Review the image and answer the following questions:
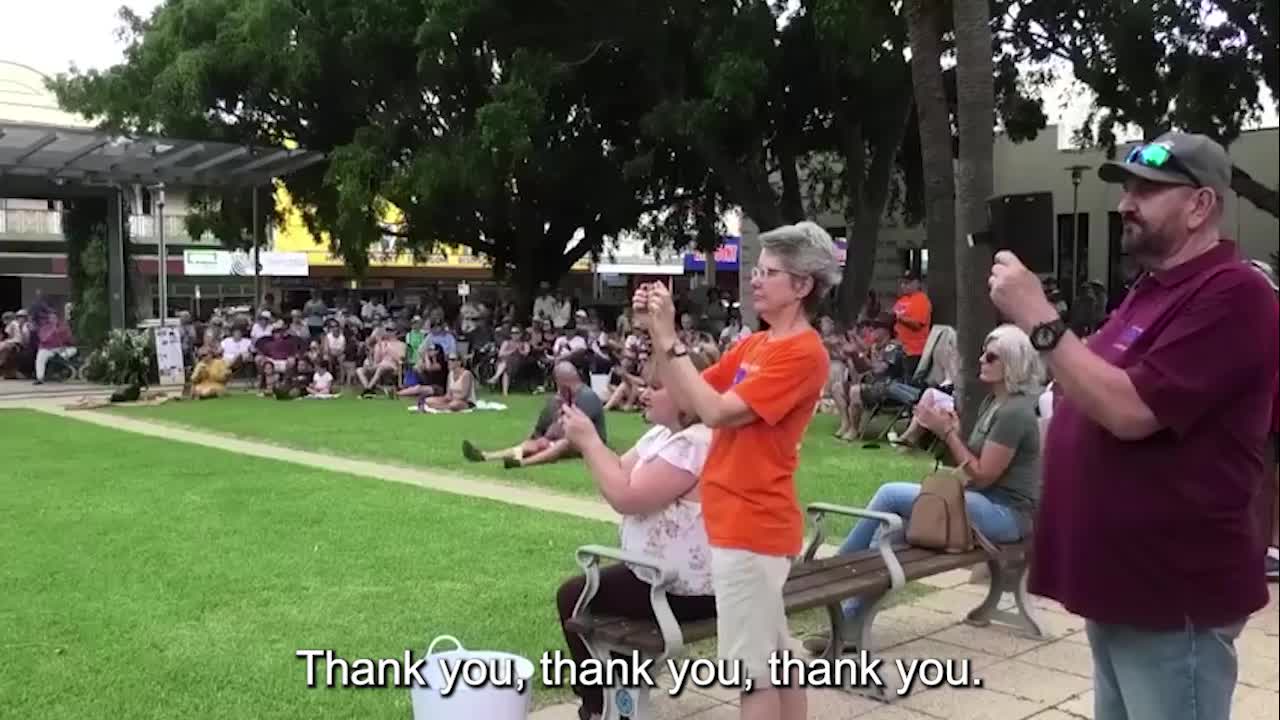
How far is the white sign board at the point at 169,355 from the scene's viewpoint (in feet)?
64.3

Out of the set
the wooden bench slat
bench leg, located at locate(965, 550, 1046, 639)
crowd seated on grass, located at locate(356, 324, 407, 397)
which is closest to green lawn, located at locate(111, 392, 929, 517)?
crowd seated on grass, located at locate(356, 324, 407, 397)

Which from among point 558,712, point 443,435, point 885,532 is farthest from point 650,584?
point 443,435

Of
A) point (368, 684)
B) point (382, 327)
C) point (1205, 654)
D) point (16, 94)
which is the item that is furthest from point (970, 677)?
point (16, 94)

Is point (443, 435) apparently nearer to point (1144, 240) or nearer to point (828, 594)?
point (828, 594)

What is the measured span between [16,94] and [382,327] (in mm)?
24052

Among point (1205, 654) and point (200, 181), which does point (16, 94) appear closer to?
point (200, 181)

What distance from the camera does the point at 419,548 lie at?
23.9 ft

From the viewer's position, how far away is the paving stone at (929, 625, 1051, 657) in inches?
207

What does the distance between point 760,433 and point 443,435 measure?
407 inches

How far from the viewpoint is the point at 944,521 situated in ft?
17.0

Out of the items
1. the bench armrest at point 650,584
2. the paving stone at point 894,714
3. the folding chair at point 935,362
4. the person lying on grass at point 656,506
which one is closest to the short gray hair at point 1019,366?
the paving stone at point 894,714

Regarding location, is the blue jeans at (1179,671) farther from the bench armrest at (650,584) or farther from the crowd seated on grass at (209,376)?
the crowd seated on grass at (209,376)

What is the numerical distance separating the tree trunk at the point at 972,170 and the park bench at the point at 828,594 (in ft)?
7.06

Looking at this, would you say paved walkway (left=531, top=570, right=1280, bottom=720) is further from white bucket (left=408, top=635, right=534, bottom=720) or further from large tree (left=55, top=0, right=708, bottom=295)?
large tree (left=55, top=0, right=708, bottom=295)
